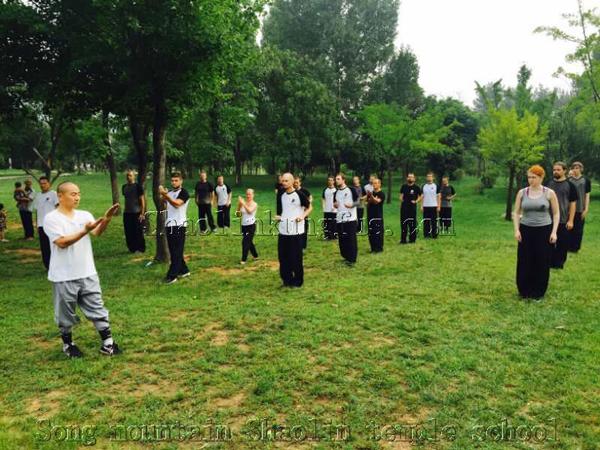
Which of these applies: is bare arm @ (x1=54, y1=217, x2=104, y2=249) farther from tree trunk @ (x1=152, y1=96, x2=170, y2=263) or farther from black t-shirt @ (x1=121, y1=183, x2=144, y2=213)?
black t-shirt @ (x1=121, y1=183, x2=144, y2=213)

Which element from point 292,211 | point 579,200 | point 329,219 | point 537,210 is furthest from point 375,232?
point 537,210

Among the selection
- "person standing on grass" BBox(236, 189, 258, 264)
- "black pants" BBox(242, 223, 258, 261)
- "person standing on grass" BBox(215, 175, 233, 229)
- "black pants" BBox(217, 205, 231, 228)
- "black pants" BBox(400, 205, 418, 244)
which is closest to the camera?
"person standing on grass" BBox(236, 189, 258, 264)

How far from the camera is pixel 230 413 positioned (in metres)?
3.84

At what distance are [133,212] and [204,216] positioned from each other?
417 cm

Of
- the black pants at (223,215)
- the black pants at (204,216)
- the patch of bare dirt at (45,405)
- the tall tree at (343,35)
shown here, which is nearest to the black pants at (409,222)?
the black pants at (223,215)

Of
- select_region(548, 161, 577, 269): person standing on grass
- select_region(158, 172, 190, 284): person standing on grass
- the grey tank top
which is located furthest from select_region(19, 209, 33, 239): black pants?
select_region(548, 161, 577, 269): person standing on grass

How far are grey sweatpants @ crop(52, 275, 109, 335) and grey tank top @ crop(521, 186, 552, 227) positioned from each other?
6.36 m

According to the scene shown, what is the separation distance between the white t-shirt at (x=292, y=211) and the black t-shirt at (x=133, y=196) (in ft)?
15.7

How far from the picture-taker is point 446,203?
14344mm

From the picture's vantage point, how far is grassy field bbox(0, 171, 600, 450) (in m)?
3.60

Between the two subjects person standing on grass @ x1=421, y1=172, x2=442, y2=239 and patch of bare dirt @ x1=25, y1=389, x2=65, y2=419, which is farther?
person standing on grass @ x1=421, y1=172, x2=442, y2=239

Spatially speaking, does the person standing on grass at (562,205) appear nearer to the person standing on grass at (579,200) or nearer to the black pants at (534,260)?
the person standing on grass at (579,200)

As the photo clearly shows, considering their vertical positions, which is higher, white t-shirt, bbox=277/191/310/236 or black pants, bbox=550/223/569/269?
white t-shirt, bbox=277/191/310/236

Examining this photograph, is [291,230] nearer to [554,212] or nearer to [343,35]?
[554,212]
